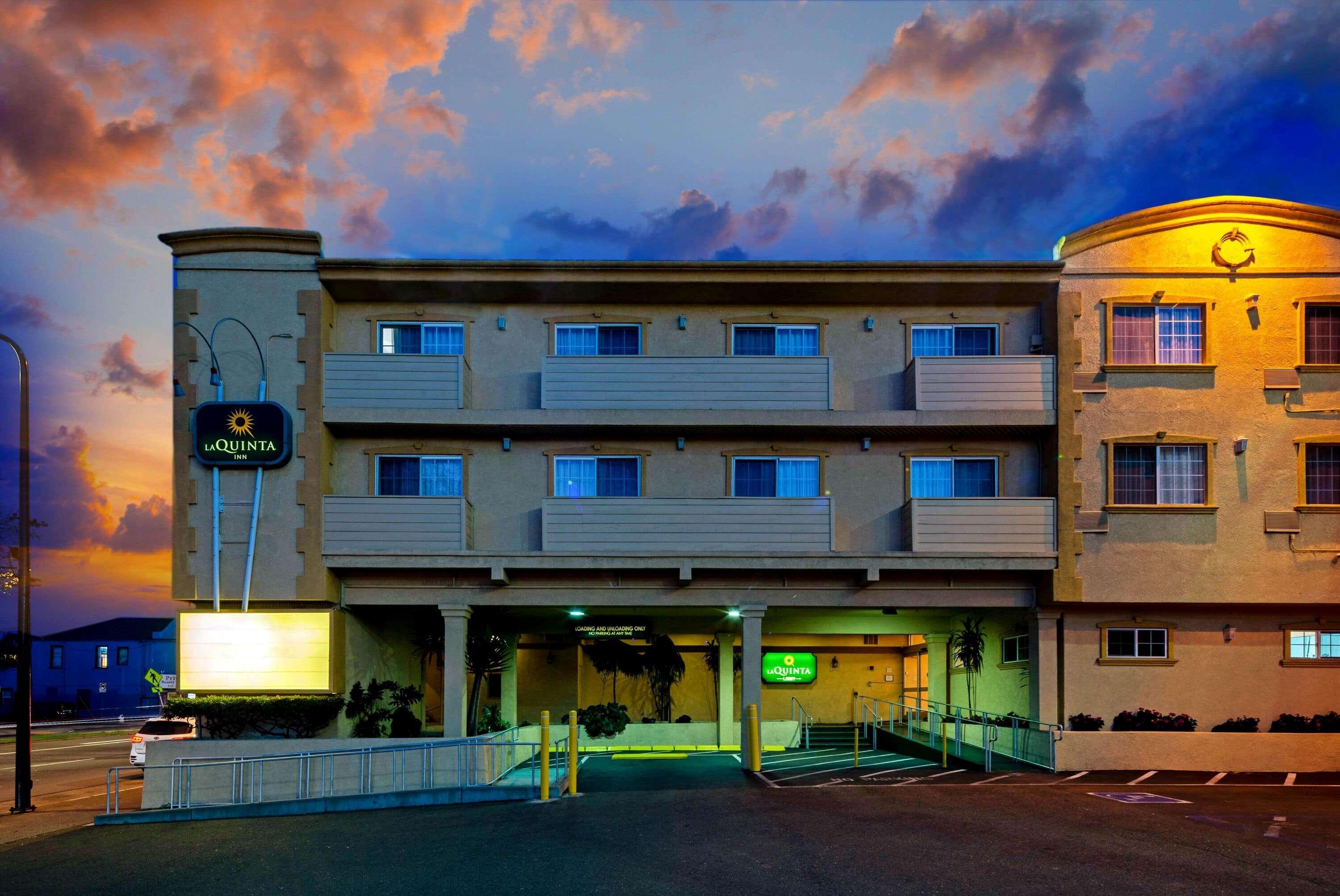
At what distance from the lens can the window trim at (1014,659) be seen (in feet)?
69.1

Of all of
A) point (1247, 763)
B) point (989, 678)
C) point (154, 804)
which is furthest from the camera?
point (989, 678)

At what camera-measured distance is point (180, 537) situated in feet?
62.9

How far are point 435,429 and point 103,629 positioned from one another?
72.9 metres

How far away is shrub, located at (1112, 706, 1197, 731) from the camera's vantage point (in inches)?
759

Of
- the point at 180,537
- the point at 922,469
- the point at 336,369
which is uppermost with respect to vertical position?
the point at 336,369

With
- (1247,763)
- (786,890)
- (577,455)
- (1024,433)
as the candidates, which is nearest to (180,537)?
(577,455)

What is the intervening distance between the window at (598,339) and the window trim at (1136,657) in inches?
427

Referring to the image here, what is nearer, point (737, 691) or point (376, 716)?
point (376, 716)

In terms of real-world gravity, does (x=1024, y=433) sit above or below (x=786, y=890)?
above

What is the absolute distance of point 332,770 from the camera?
18.0 meters

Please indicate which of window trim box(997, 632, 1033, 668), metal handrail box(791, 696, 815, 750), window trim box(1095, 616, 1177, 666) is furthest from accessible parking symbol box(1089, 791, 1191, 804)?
metal handrail box(791, 696, 815, 750)

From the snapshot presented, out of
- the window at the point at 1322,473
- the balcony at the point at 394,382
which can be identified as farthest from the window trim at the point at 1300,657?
the balcony at the point at 394,382

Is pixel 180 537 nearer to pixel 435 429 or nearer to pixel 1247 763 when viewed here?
pixel 435 429

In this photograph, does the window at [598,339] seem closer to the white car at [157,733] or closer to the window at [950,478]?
the window at [950,478]
